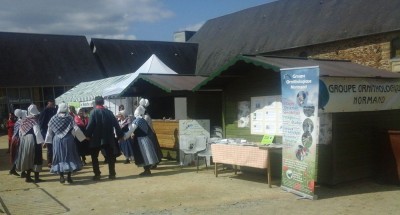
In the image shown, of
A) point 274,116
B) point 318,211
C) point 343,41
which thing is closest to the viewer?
point 318,211

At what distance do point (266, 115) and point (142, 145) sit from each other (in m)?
3.02

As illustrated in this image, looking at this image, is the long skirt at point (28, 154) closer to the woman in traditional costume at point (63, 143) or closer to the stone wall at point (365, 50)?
the woman in traditional costume at point (63, 143)

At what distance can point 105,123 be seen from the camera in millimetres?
9562

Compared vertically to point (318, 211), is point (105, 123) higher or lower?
higher

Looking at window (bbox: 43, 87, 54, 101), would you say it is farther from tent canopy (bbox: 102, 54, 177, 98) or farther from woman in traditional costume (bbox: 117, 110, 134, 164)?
woman in traditional costume (bbox: 117, 110, 134, 164)

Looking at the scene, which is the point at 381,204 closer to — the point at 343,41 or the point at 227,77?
the point at 227,77

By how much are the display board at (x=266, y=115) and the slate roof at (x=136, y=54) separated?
2798 cm

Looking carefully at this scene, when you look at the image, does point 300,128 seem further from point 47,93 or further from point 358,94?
point 47,93

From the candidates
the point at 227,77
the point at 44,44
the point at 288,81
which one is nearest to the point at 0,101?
the point at 44,44

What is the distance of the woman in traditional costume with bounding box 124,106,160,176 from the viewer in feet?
33.3

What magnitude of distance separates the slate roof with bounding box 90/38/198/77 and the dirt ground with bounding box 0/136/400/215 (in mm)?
27423

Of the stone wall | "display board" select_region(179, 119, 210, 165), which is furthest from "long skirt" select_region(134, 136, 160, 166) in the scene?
the stone wall

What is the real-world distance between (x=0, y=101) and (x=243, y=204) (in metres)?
31.1

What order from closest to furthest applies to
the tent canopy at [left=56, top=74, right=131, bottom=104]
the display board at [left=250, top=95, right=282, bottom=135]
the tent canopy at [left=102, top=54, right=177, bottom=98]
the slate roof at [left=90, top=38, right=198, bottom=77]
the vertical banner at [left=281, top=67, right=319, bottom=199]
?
1. the vertical banner at [left=281, top=67, right=319, bottom=199]
2. the display board at [left=250, top=95, right=282, bottom=135]
3. the tent canopy at [left=102, top=54, right=177, bottom=98]
4. the tent canopy at [left=56, top=74, right=131, bottom=104]
5. the slate roof at [left=90, top=38, right=198, bottom=77]
